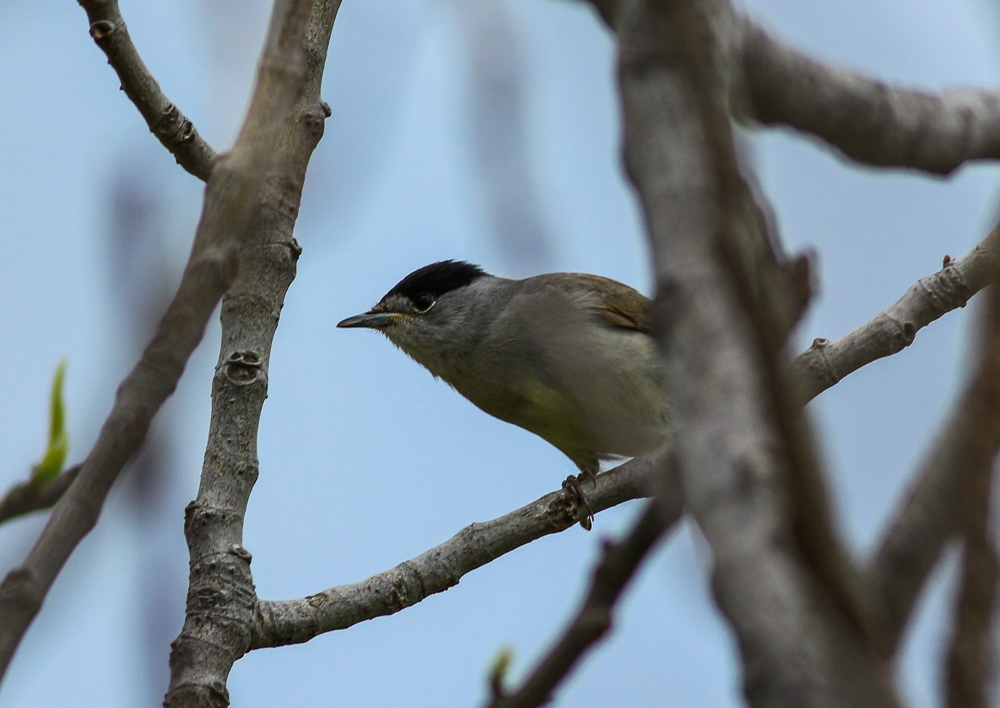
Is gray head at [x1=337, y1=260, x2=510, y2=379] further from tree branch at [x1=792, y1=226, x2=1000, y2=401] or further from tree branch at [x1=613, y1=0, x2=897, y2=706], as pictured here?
tree branch at [x1=613, y1=0, x2=897, y2=706]

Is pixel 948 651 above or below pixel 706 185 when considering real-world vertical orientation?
below

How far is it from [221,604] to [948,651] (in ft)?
10.6

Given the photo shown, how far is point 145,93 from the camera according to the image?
4230 mm

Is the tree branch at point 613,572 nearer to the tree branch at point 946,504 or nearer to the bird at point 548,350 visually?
the tree branch at point 946,504

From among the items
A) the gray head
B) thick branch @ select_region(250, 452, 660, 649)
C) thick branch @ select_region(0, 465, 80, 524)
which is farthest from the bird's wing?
thick branch @ select_region(0, 465, 80, 524)

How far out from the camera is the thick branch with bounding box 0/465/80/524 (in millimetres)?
2922

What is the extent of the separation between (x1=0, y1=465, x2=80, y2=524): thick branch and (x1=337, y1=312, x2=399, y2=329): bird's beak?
5.04m

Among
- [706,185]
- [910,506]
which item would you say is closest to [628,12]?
[706,185]

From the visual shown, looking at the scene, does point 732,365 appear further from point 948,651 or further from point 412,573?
point 412,573

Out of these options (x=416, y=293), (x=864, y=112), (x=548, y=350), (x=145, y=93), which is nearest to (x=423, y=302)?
(x=416, y=293)

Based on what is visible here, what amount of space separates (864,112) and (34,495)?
264 cm

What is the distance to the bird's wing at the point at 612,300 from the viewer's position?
731 cm

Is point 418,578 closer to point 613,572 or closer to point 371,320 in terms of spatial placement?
point 613,572

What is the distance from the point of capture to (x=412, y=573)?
15.0 ft
